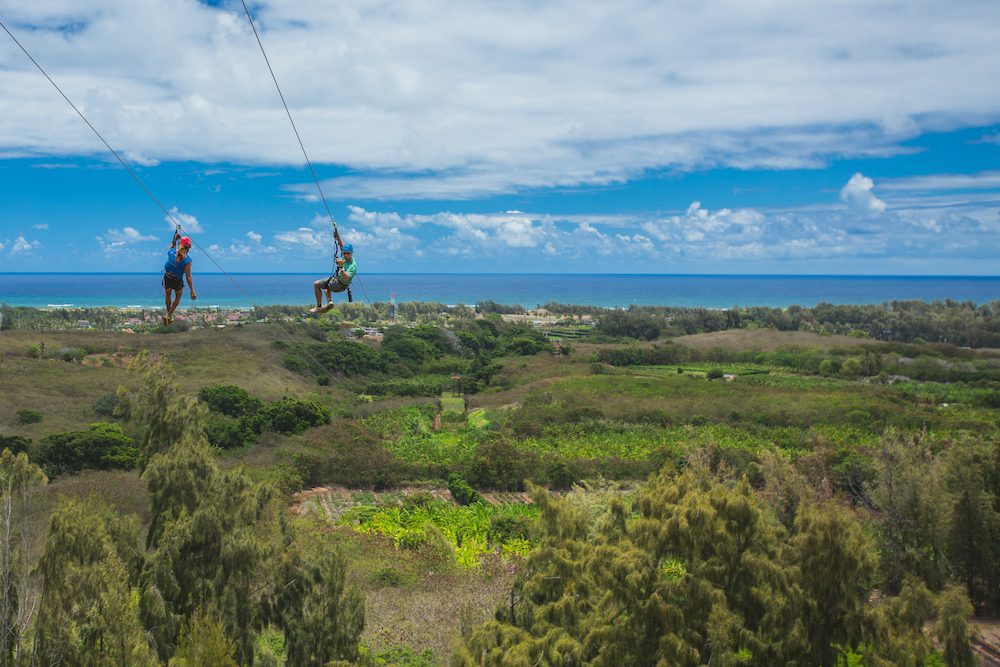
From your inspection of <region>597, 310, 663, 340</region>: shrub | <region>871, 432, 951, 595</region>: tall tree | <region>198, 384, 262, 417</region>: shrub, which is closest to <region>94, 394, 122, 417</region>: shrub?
<region>198, 384, 262, 417</region>: shrub

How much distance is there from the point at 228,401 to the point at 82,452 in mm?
11192

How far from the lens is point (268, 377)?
48.2 meters

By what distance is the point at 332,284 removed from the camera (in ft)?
38.3

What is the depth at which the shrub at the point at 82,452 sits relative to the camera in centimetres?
2597

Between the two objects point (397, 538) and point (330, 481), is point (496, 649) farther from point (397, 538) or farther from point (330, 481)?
point (330, 481)

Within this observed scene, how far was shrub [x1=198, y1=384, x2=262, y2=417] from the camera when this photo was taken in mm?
37188

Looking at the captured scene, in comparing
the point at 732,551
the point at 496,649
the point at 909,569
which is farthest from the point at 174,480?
the point at 909,569

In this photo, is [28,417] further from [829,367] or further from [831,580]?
[829,367]

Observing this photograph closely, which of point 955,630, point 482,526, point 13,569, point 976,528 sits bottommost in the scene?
point 482,526

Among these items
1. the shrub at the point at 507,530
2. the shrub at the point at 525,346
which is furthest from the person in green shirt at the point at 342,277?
the shrub at the point at 525,346

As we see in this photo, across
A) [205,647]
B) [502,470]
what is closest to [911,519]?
[502,470]

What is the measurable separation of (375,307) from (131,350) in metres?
64.5

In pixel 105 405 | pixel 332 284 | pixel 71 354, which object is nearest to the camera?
pixel 332 284

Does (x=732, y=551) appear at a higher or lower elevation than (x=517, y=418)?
higher
